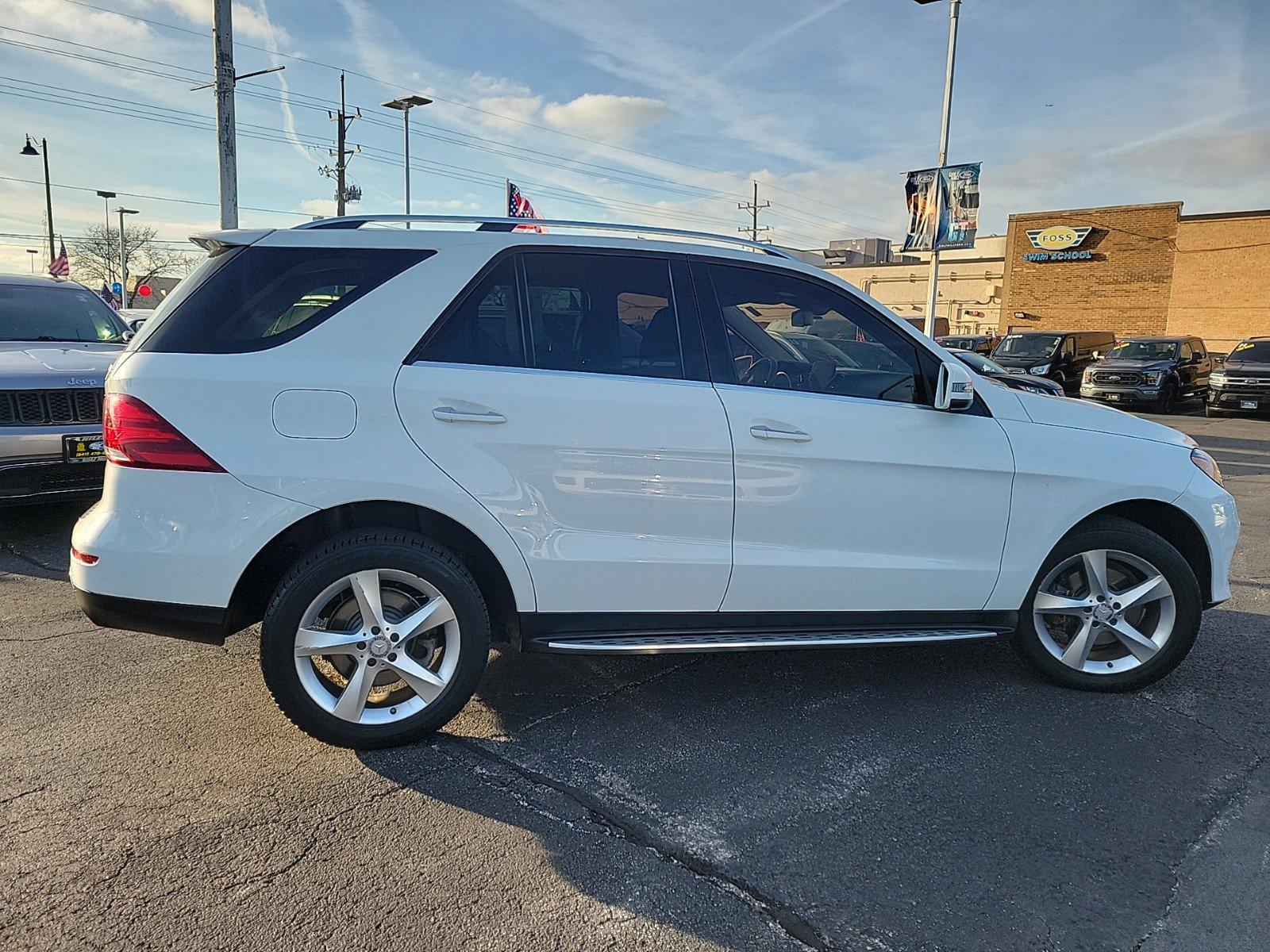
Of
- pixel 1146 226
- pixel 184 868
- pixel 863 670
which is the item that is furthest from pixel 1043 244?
pixel 184 868

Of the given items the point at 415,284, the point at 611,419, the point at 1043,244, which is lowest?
the point at 611,419

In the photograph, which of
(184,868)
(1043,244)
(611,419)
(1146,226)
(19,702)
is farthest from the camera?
(1043,244)

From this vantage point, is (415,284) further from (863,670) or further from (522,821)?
(863,670)

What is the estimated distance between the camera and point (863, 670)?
4195mm

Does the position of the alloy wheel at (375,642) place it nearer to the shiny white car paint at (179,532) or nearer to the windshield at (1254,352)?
the shiny white car paint at (179,532)

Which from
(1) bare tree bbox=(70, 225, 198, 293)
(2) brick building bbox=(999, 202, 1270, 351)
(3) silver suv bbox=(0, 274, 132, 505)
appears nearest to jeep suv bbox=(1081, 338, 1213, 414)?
(2) brick building bbox=(999, 202, 1270, 351)

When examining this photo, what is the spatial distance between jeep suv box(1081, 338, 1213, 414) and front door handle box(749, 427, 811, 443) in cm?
2030

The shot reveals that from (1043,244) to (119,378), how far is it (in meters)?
41.6

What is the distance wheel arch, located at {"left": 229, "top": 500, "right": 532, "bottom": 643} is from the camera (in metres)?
3.15

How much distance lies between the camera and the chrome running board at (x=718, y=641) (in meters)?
3.32

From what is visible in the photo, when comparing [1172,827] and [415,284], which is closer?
[1172,827]

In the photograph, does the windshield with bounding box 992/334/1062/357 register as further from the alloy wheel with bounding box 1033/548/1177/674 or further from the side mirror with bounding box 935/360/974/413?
the side mirror with bounding box 935/360/974/413

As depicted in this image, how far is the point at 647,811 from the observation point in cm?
289

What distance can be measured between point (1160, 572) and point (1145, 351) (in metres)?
20.7
